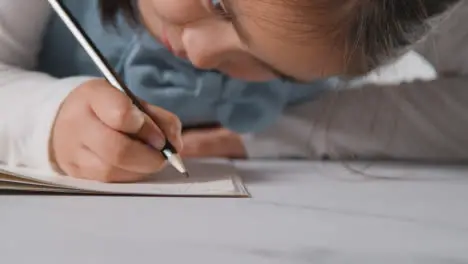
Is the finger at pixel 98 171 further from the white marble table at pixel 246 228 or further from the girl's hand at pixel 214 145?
the girl's hand at pixel 214 145

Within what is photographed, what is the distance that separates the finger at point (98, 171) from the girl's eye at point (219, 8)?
4.8 inches

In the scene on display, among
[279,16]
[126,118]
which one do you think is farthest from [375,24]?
[126,118]

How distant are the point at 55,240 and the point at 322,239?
0.42 ft

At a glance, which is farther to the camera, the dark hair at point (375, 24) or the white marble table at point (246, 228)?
the dark hair at point (375, 24)

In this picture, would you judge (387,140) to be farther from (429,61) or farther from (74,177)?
(74,177)

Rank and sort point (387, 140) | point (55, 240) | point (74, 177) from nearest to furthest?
point (55, 240), point (74, 177), point (387, 140)

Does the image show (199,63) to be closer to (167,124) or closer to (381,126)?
(167,124)

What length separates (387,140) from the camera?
70 cm

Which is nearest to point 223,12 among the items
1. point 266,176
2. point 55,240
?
point 266,176

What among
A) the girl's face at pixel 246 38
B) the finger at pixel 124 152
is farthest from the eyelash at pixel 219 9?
the finger at pixel 124 152

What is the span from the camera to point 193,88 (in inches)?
28.4

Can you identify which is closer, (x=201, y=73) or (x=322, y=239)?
(x=322, y=239)

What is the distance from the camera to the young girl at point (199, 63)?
49 centimetres

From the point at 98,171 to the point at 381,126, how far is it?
31 cm
